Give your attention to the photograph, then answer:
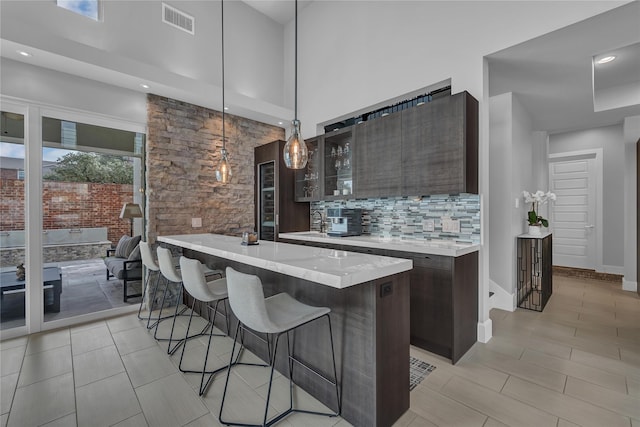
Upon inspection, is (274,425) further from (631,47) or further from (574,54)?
(631,47)

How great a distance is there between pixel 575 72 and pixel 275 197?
3721 millimetres

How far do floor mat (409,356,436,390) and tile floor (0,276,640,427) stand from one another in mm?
45

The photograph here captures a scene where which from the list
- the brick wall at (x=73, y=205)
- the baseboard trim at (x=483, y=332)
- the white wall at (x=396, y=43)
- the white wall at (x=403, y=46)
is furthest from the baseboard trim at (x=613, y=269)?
the brick wall at (x=73, y=205)

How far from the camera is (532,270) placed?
12.4 ft

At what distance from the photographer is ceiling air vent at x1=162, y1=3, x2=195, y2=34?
3660 mm

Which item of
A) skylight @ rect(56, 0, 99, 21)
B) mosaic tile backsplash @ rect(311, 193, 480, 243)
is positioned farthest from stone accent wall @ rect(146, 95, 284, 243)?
mosaic tile backsplash @ rect(311, 193, 480, 243)

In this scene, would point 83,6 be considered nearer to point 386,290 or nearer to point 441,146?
point 441,146

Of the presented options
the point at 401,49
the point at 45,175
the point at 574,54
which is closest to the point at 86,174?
the point at 45,175

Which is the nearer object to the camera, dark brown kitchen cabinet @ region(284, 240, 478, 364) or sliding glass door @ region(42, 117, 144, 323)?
dark brown kitchen cabinet @ region(284, 240, 478, 364)

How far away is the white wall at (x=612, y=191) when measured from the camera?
5105 mm

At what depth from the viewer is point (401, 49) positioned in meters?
3.29

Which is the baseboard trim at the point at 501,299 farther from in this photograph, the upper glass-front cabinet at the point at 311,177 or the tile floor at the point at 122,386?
the tile floor at the point at 122,386

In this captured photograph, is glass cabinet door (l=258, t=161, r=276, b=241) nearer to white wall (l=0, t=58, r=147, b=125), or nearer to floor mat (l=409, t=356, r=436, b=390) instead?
white wall (l=0, t=58, r=147, b=125)

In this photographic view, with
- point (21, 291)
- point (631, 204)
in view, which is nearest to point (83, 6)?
point (21, 291)
